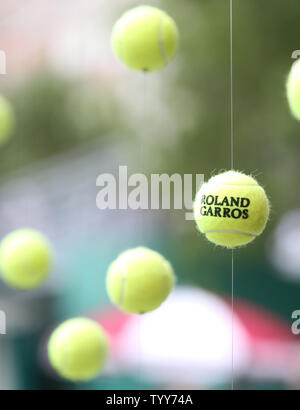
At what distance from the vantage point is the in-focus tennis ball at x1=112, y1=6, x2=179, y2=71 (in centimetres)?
85

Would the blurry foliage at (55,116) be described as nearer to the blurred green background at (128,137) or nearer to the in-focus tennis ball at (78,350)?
the blurred green background at (128,137)

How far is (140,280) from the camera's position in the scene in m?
0.81

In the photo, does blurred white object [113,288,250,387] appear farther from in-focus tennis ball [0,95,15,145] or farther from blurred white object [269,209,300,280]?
in-focus tennis ball [0,95,15,145]

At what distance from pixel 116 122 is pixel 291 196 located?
1.41 ft

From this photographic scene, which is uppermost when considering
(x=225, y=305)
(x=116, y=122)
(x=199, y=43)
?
(x=199, y=43)

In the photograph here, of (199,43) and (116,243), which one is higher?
(199,43)

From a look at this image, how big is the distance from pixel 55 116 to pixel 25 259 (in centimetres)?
51

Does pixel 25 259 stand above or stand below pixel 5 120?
below

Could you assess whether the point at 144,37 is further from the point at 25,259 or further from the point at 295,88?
the point at 25,259

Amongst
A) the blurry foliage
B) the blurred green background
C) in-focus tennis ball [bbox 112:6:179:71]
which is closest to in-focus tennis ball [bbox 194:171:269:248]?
in-focus tennis ball [bbox 112:6:179:71]

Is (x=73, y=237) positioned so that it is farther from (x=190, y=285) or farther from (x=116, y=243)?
(x=190, y=285)

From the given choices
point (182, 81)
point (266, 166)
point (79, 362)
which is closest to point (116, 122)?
point (182, 81)

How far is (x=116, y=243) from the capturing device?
134 cm

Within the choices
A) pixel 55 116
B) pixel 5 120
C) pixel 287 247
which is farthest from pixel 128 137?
pixel 287 247
